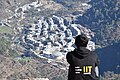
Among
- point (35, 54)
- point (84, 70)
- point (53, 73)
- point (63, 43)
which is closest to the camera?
point (84, 70)

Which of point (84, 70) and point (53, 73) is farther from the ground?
point (84, 70)

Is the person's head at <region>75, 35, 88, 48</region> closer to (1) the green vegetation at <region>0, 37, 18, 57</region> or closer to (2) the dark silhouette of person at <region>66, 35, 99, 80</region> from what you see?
(2) the dark silhouette of person at <region>66, 35, 99, 80</region>

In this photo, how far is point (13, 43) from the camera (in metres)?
188

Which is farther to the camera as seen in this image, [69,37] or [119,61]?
[69,37]

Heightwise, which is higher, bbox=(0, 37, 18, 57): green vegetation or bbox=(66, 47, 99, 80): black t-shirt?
bbox=(66, 47, 99, 80): black t-shirt

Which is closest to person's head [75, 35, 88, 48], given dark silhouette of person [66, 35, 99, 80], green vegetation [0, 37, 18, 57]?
dark silhouette of person [66, 35, 99, 80]

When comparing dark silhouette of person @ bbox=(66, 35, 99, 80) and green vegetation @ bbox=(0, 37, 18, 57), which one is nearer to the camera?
dark silhouette of person @ bbox=(66, 35, 99, 80)

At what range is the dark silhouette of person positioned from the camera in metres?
7.06

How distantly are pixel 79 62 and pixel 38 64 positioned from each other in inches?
5979

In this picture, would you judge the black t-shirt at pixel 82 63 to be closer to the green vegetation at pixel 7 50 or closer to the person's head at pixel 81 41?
the person's head at pixel 81 41

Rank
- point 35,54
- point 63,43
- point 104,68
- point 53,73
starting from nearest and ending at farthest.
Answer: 1. point 53,73
2. point 104,68
3. point 35,54
4. point 63,43

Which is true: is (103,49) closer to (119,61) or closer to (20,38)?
(119,61)

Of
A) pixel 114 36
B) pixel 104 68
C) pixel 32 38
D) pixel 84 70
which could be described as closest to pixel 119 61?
pixel 104 68

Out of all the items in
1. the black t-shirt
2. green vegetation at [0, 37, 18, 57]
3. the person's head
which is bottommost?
green vegetation at [0, 37, 18, 57]
